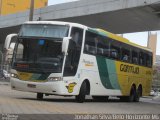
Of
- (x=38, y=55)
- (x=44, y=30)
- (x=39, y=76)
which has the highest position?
(x=44, y=30)

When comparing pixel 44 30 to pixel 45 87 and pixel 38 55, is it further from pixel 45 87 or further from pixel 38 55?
pixel 45 87

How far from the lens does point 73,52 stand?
780 inches

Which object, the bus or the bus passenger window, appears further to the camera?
the bus passenger window

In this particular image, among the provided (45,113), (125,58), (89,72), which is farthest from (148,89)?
(45,113)

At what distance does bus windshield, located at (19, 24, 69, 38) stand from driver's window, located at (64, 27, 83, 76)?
43cm

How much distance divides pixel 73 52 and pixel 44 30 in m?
1.47

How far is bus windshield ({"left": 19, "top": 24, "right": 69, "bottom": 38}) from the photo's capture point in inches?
772

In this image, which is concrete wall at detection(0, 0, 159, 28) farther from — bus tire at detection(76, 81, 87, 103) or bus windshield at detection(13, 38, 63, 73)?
bus windshield at detection(13, 38, 63, 73)

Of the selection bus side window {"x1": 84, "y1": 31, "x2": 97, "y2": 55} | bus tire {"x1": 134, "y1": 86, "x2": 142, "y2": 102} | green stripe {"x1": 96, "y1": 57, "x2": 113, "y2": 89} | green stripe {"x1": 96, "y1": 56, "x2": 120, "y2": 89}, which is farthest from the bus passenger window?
bus side window {"x1": 84, "y1": 31, "x2": 97, "y2": 55}

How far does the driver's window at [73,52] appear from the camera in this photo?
769 inches

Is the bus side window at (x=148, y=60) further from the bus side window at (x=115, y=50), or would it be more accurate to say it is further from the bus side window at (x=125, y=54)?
the bus side window at (x=115, y=50)

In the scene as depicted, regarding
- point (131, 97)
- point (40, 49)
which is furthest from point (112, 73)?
point (40, 49)

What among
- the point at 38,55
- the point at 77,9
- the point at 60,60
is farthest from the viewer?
the point at 77,9

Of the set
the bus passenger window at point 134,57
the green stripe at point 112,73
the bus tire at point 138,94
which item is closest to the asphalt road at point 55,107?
the green stripe at point 112,73
